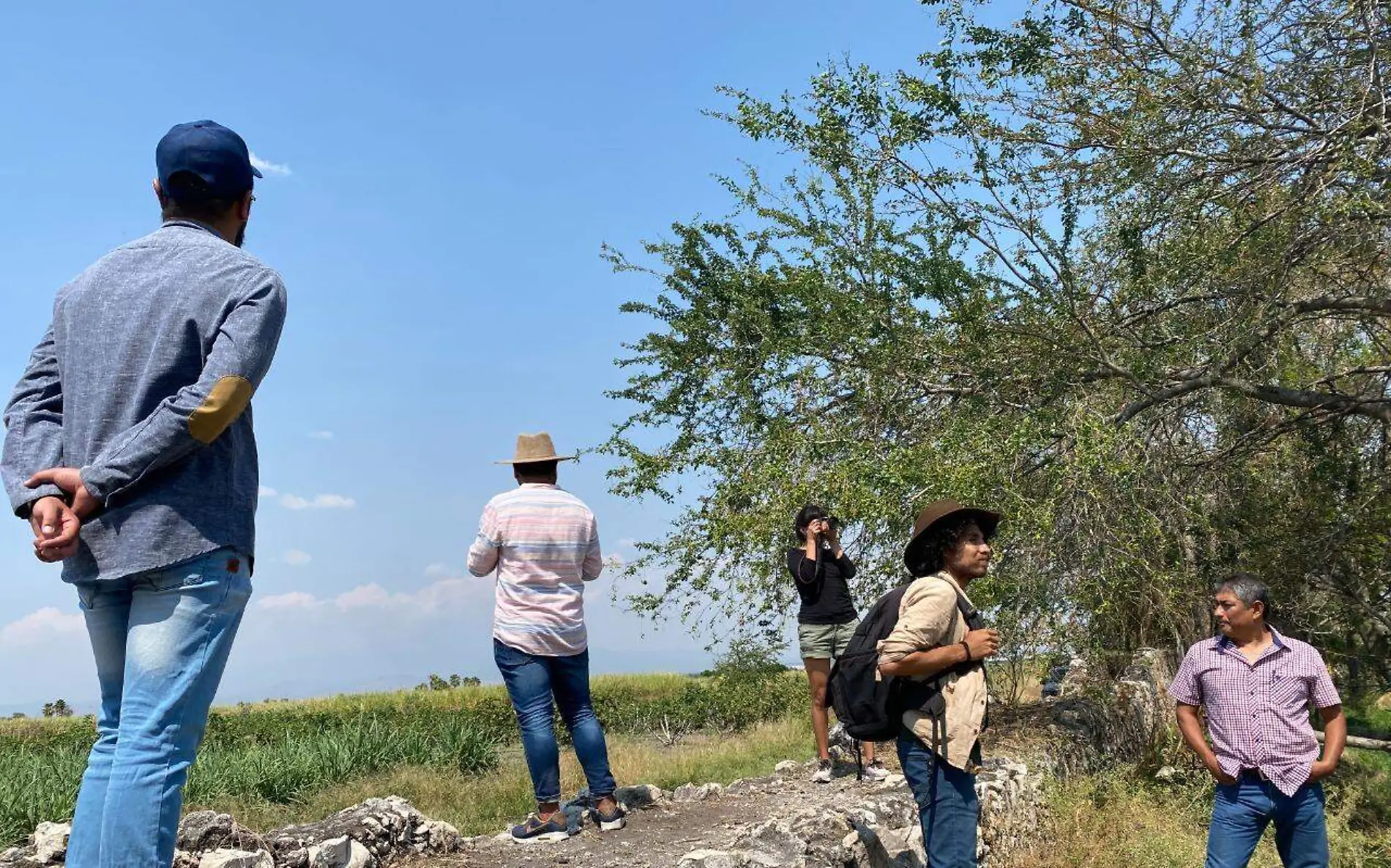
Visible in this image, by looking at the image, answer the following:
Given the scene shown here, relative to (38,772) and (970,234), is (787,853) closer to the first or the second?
(970,234)

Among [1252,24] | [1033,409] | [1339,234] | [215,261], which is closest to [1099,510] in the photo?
[1033,409]

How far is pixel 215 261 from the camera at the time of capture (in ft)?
9.23

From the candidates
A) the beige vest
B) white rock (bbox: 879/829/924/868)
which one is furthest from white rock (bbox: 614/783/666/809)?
the beige vest

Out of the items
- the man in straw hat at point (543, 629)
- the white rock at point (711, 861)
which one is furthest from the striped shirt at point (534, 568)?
the white rock at point (711, 861)

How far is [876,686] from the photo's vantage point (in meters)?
4.20

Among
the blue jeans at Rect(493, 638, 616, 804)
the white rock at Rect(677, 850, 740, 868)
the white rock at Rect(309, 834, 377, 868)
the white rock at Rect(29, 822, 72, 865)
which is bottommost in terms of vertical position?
the white rock at Rect(677, 850, 740, 868)

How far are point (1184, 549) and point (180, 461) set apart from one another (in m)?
9.84

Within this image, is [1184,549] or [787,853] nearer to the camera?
[787,853]

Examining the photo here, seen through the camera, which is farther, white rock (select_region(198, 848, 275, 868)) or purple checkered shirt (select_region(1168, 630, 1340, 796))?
purple checkered shirt (select_region(1168, 630, 1340, 796))

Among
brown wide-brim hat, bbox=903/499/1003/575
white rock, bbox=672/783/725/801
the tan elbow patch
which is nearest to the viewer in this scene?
the tan elbow patch

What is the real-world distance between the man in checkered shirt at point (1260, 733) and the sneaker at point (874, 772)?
7.63 feet

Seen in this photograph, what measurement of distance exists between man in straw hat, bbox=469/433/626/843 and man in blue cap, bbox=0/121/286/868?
115 inches

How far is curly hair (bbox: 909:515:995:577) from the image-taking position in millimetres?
4320

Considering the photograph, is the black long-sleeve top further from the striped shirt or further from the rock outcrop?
the striped shirt
